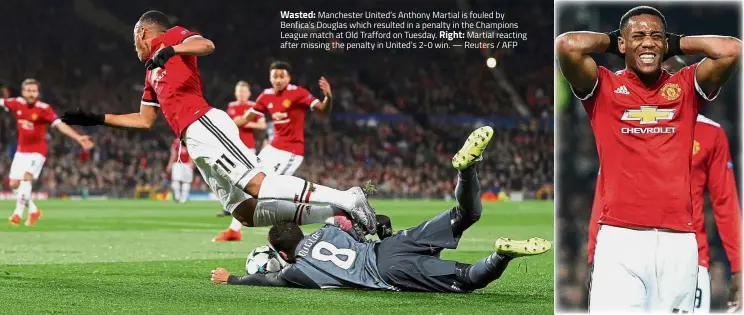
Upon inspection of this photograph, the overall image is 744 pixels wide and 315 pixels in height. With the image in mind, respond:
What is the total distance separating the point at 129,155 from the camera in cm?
3556

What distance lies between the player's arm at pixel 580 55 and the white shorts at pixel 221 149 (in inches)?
139

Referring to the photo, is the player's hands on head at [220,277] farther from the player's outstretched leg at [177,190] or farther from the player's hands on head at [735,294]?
the player's outstretched leg at [177,190]

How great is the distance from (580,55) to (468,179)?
2.17 meters

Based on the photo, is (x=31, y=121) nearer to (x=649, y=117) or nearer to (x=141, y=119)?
(x=141, y=119)

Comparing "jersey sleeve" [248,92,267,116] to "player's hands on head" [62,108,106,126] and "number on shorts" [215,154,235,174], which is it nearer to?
"player's hands on head" [62,108,106,126]

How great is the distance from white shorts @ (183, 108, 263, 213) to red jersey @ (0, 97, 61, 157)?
8.30m

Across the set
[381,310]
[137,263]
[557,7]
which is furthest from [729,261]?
[137,263]

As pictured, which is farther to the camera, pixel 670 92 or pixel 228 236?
pixel 228 236

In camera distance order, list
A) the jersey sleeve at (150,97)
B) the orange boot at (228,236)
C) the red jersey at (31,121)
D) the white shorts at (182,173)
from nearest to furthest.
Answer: the jersey sleeve at (150,97) < the orange boot at (228,236) < the red jersey at (31,121) < the white shorts at (182,173)

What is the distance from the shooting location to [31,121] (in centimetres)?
1521

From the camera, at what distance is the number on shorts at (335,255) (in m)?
A: 6.62

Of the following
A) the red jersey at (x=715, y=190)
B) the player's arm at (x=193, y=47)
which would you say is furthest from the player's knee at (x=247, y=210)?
the red jersey at (x=715, y=190)

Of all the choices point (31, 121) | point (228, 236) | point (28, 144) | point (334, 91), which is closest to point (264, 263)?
point (228, 236)

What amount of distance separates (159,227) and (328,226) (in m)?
8.60
